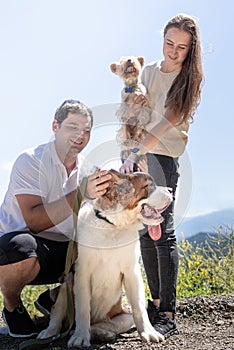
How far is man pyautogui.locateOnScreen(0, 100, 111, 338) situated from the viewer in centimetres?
407

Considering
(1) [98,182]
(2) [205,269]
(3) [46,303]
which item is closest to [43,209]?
(1) [98,182]

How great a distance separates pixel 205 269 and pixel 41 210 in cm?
309

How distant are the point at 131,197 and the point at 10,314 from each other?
1319 millimetres

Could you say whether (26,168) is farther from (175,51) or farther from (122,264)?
(175,51)

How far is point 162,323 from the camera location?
171 inches

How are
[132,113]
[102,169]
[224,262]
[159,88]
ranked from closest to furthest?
[102,169]
[159,88]
[132,113]
[224,262]

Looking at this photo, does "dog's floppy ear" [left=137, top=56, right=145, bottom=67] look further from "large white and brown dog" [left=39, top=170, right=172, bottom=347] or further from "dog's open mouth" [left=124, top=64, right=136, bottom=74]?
"large white and brown dog" [left=39, top=170, right=172, bottom=347]

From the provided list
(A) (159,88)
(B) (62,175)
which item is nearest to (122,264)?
(B) (62,175)

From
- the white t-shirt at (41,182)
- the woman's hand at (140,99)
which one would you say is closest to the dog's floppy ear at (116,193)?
the white t-shirt at (41,182)

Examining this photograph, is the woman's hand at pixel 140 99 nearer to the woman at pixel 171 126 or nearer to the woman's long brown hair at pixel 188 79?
the woman at pixel 171 126

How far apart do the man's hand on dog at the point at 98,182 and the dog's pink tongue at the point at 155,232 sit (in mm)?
643

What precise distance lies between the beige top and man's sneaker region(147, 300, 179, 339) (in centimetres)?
123

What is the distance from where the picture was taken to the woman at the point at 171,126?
429cm

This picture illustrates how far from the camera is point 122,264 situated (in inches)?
161
